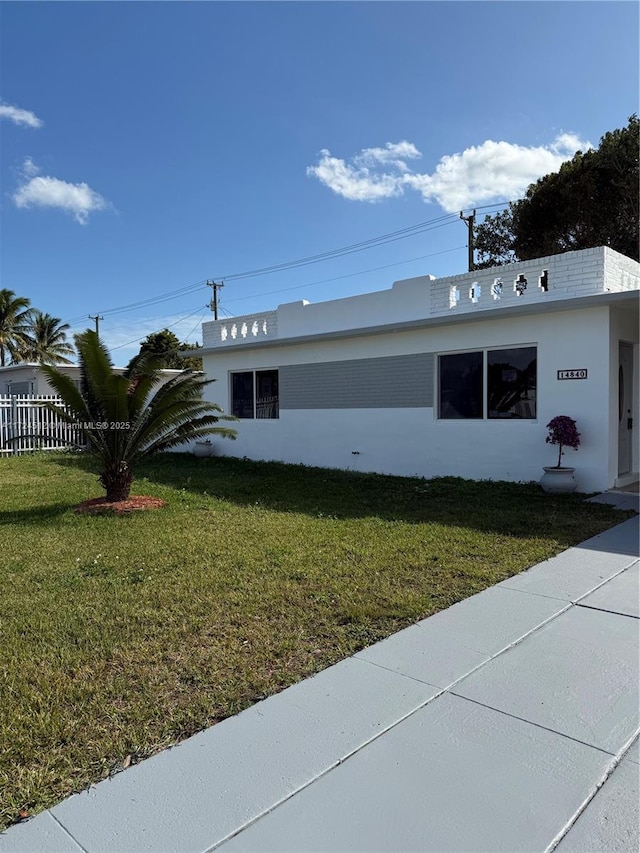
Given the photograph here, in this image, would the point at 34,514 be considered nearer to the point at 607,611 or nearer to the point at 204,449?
the point at 204,449

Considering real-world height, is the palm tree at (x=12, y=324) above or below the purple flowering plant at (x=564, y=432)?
above

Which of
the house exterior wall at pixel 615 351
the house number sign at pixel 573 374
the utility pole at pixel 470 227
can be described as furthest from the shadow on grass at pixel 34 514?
the utility pole at pixel 470 227

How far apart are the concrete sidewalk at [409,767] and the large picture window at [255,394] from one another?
1094 cm

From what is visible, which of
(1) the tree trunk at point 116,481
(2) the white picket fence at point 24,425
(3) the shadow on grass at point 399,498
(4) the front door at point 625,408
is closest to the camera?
(3) the shadow on grass at point 399,498

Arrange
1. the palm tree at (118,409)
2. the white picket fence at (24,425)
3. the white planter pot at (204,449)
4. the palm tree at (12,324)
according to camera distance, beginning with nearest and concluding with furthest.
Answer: the palm tree at (118,409)
the white planter pot at (204,449)
the white picket fence at (24,425)
the palm tree at (12,324)

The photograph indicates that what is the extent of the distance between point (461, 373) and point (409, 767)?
9086mm

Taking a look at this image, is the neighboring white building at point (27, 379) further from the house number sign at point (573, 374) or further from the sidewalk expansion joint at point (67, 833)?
the sidewalk expansion joint at point (67, 833)

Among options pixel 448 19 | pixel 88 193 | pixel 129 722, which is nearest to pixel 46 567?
pixel 129 722

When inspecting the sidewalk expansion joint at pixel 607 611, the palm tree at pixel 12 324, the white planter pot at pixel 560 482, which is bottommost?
the sidewalk expansion joint at pixel 607 611

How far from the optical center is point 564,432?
29.1 ft

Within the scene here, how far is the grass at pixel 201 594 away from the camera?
2701 millimetres

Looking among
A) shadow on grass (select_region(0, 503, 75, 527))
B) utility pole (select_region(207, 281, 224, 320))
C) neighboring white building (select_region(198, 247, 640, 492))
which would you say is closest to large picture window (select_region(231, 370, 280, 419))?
neighboring white building (select_region(198, 247, 640, 492))

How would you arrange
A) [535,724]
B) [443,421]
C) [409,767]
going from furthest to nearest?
1. [443,421]
2. [535,724]
3. [409,767]

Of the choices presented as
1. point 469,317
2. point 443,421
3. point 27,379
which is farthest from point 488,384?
point 27,379
